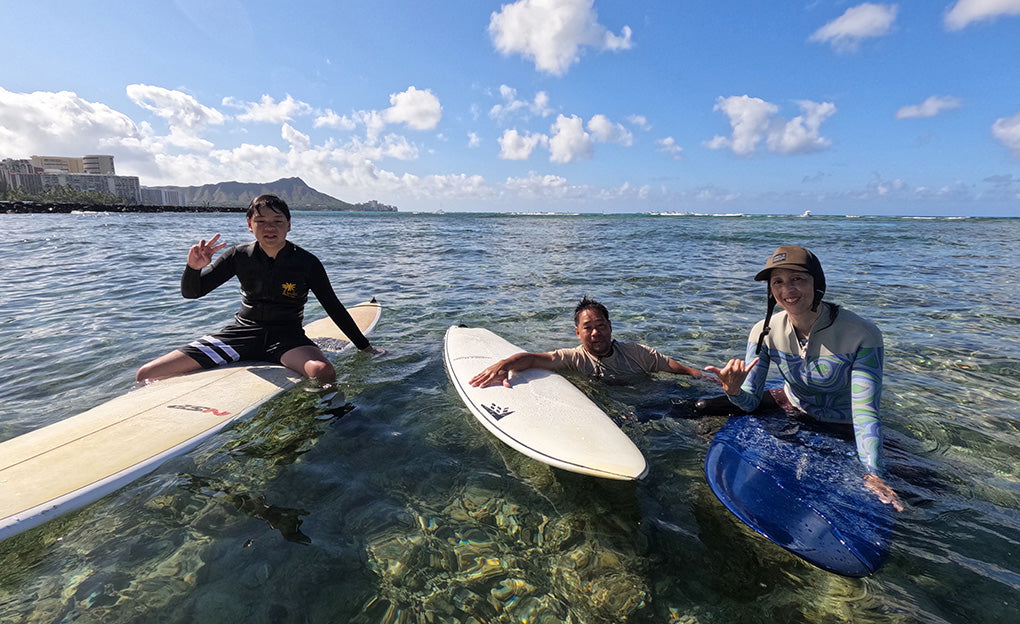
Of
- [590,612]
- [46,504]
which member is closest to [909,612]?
[590,612]

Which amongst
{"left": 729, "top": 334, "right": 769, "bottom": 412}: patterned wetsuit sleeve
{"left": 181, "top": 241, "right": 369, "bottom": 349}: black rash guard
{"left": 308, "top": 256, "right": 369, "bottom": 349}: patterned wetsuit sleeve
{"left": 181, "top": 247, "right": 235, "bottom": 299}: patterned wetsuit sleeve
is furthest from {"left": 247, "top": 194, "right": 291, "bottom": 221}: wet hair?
{"left": 729, "top": 334, "right": 769, "bottom": 412}: patterned wetsuit sleeve

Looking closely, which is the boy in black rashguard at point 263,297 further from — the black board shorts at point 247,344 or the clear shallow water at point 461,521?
the clear shallow water at point 461,521

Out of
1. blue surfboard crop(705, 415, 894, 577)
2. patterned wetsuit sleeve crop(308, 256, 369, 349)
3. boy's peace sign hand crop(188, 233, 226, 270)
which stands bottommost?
blue surfboard crop(705, 415, 894, 577)

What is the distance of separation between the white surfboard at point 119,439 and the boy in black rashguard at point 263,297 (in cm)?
21

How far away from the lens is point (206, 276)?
5195mm

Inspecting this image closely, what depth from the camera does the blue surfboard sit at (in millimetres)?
2852

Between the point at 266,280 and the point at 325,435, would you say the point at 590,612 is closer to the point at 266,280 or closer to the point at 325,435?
the point at 325,435

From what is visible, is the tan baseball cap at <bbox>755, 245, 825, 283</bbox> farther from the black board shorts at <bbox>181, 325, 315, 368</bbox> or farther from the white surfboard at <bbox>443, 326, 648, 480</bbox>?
the black board shorts at <bbox>181, 325, 315, 368</bbox>

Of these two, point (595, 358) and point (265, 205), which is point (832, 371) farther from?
point (265, 205)

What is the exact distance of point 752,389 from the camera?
13.9 ft

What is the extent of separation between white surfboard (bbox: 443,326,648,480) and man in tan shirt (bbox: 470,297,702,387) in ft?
0.50

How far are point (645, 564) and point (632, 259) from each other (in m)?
18.3

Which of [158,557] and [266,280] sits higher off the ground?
[266,280]

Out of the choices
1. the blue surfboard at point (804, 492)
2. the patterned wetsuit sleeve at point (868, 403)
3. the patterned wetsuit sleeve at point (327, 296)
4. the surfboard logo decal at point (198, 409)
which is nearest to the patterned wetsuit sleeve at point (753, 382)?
the blue surfboard at point (804, 492)
